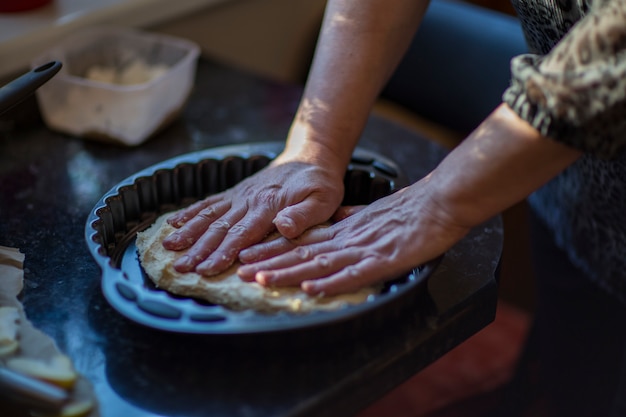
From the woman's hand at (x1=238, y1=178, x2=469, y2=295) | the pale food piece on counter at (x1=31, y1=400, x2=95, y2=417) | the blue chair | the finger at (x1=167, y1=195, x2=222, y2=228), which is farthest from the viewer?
the blue chair

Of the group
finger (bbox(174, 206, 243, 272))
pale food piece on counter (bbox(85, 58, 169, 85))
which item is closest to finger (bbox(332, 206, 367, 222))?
finger (bbox(174, 206, 243, 272))

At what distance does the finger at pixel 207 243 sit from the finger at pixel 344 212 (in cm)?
12

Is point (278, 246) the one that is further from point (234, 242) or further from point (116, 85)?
point (116, 85)

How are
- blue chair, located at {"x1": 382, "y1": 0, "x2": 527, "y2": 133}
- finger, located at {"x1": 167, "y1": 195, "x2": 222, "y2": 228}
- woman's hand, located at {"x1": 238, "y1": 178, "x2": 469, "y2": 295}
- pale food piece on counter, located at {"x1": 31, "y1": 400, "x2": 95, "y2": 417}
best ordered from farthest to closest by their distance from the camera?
blue chair, located at {"x1": 382, "y1": 0, "x2": 527, "y2": 133}, finger, located at {"x1": 167, "y1": 195, "x2": 222, "y2": 228}, woman's hand, located at {"x1": 238, "y1": 178, "x2": 469, "y2": 295}, pale food piece on counter, located at {"x1": 31, "y1": 400, "x2": 95, "y2": 417}

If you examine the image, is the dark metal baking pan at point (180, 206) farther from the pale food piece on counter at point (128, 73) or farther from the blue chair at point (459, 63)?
the blue chair at point (459, 63)

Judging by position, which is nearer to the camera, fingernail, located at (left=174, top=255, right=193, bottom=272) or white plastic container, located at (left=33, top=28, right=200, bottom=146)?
fingernail, located at (left=174, top=255, right=193, bottom=272)

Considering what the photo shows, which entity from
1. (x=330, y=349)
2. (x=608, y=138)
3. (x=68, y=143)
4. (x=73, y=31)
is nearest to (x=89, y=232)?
(x=330, y=349)

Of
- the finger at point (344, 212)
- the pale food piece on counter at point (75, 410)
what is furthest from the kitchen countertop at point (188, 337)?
the finger at point (344, 212)

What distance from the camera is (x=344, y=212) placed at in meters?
0.85

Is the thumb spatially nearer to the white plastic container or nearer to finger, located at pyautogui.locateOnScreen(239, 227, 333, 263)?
finger, located at pyautogui.locateOnScreen(239, 227, 333, 263)

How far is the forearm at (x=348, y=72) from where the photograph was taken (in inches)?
36.4

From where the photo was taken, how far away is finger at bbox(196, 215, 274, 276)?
2.47ft

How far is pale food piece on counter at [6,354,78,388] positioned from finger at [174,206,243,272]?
0.15 metres

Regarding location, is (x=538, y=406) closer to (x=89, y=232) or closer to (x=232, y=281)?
(x=232, y=281)
